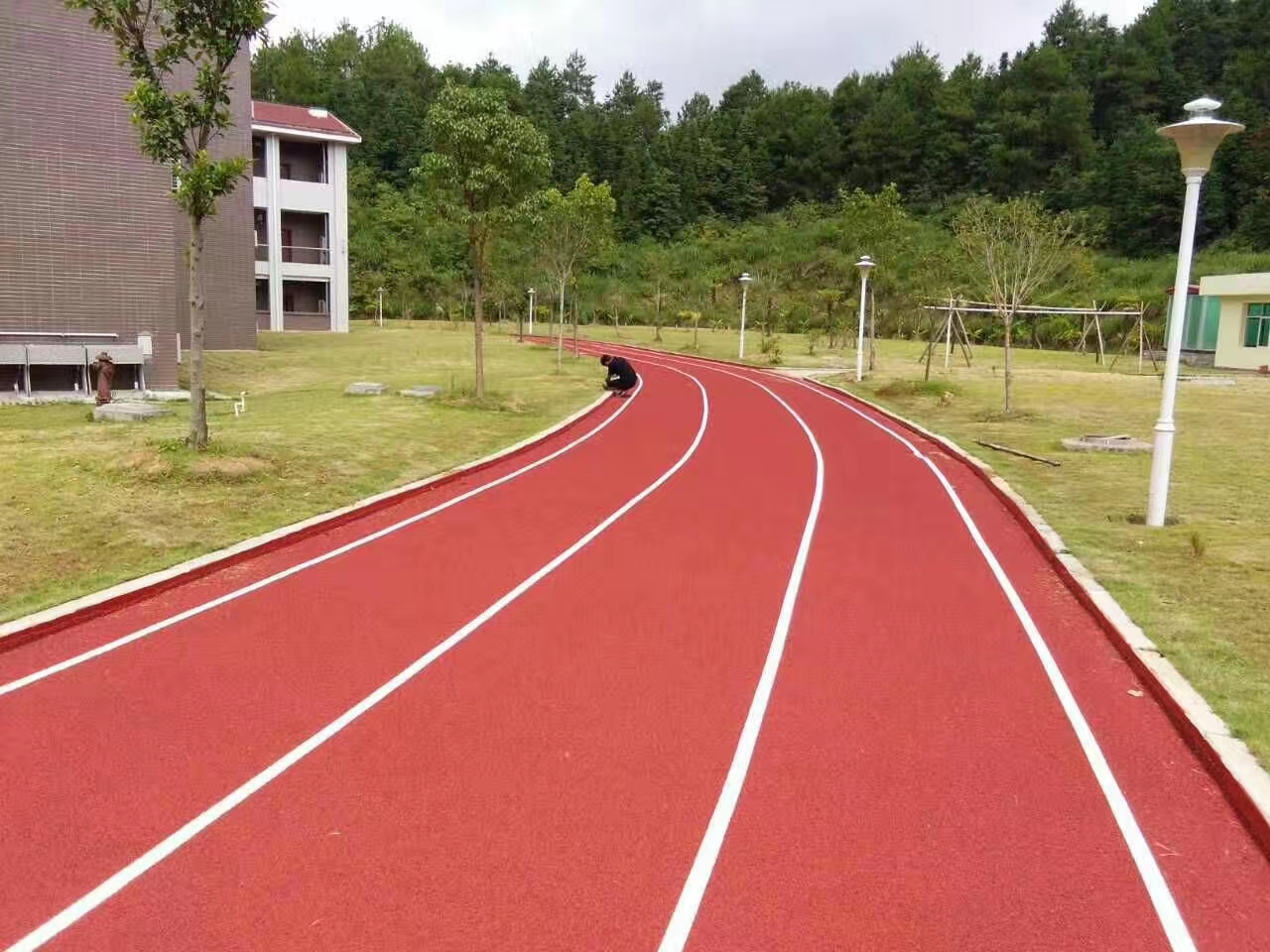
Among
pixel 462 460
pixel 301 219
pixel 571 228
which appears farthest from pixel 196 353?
pixel 301 219

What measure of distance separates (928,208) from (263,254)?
2346 inches

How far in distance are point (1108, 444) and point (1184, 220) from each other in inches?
263

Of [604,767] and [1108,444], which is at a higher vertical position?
[1108,444]

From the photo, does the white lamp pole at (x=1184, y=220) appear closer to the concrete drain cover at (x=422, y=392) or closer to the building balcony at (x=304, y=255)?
the concrete drain cover at (x=422, y=392)

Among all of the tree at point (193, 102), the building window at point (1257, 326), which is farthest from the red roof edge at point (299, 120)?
the building window at point (1257, 326)

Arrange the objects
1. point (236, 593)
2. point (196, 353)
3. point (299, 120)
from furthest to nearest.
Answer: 1. point (299, 120)
2. point (196, 353)
3. point (236, 593)

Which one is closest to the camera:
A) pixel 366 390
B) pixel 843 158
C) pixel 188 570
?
pixel 188 570

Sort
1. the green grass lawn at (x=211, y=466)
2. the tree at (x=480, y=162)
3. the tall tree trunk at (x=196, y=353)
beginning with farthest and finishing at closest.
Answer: the tree at (x=480, y=162) < the tall tree trunk at (x=196, y=353) < the green grass lawn at (x=211, y=466)

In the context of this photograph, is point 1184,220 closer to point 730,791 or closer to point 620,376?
point 730,791

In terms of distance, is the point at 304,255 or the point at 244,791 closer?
the point at 244,791

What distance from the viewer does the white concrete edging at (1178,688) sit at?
4.64 metres

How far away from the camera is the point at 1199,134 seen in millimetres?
9648

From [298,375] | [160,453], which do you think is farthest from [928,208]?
[160,453]

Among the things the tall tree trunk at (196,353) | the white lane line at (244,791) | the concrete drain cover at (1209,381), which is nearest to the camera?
the white lane line at (244,791)
